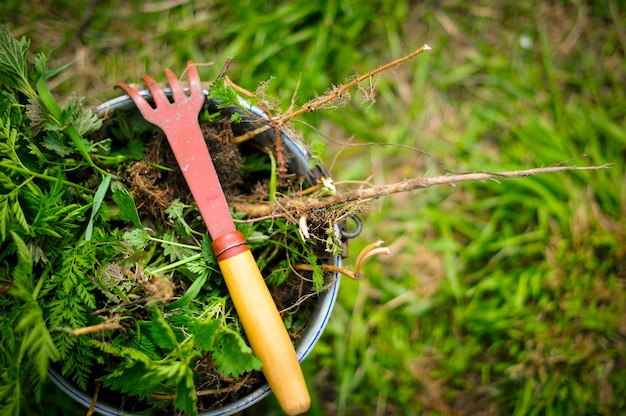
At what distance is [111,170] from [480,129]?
4.05 ft

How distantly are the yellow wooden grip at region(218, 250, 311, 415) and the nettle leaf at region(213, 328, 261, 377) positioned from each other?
0.05m

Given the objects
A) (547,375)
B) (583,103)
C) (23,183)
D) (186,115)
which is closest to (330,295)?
(186,115)

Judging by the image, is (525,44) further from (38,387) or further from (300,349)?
(38,387)

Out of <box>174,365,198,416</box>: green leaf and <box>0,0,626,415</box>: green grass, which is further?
<box>0,0,626,415</box>: green grass

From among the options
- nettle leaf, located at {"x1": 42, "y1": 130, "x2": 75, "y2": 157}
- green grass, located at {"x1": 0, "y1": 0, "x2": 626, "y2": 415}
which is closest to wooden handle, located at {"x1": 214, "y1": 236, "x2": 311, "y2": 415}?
nettle leaf, located at {"x1": 42, "y1": 130, "x2": 75, "y2": 157}

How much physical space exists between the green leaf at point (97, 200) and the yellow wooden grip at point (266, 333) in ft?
0.83

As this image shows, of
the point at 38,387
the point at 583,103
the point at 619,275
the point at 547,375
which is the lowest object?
the point at 547,375

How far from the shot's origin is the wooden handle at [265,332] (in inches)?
33.2

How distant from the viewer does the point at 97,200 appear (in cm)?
88

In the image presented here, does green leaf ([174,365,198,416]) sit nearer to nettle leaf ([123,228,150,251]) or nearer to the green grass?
nettle leaf ([123,228,150,251])

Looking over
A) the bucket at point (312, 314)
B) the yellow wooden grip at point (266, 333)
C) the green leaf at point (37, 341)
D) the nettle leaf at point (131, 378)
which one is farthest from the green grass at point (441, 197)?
the green leaf at point (37, 341)

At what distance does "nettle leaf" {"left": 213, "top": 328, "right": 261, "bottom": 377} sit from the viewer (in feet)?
2.58

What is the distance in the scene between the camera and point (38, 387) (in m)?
0.73

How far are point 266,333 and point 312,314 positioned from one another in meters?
0.15
